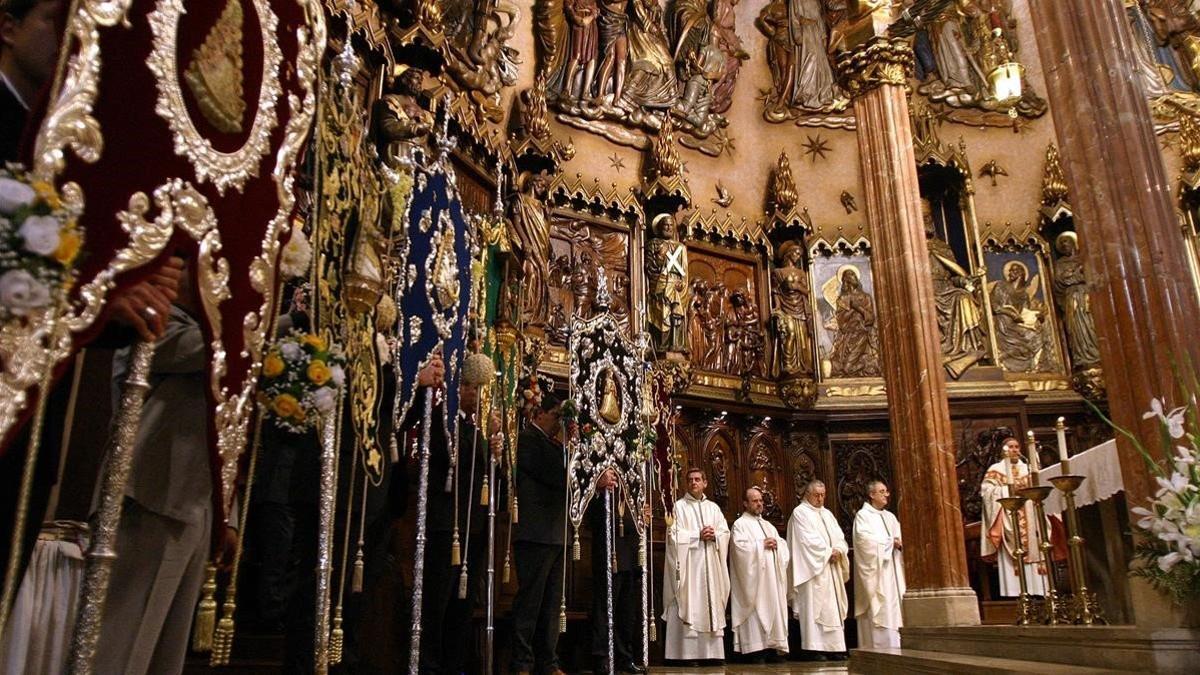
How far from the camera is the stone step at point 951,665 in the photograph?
12.9ft

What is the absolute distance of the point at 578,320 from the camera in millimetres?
6977

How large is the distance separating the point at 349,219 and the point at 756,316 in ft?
31.7

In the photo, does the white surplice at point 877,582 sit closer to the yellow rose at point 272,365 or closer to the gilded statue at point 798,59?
the gilded statue at point 798,59

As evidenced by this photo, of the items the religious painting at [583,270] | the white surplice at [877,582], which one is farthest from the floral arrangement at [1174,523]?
the religious painting at [583,270]

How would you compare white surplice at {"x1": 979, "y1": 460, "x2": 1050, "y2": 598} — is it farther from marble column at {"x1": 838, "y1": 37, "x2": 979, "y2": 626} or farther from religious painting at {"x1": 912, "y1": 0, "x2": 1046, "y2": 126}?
religious painting at {"x1": 912, "y1": 0, "x2": 1046, "y2": 126}

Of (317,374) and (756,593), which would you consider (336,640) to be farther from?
(756,593)

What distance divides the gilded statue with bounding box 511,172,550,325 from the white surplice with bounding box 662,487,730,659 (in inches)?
114

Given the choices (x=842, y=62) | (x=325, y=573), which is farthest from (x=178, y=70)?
(x=842, y=62)

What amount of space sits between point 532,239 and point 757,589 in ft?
15.7

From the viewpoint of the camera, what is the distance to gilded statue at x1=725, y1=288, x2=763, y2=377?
1216cm

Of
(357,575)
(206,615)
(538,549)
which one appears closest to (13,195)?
(206,615)

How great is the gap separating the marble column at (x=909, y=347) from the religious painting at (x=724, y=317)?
12.7 feet

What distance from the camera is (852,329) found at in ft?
41.8

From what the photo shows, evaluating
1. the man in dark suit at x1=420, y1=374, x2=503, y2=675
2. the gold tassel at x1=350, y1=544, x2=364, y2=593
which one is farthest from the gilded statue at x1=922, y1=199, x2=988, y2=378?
the gold tassel at x1=350, y1=544, x2=364, y2=593
